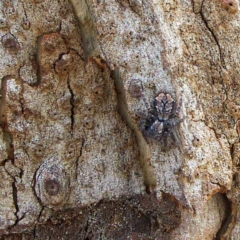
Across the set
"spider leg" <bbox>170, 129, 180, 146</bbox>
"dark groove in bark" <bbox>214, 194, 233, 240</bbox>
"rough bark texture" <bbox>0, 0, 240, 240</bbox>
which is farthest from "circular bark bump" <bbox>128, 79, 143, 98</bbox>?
"dark groove in bark" <bbox>214, 194, 233, 240</bbox>

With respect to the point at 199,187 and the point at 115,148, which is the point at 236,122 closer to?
the point at 199,187

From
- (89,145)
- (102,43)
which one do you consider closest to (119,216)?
(89,145)

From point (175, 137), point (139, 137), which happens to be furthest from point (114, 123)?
point (175, 137)

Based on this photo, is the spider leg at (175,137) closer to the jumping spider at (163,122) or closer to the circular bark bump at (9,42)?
the jumping spider at (163,122)

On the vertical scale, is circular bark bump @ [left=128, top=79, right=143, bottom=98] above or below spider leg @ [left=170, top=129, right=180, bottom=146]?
above

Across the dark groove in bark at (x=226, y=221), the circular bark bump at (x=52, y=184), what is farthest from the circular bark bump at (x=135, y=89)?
the dark groove in bark at (x=226, y=221)

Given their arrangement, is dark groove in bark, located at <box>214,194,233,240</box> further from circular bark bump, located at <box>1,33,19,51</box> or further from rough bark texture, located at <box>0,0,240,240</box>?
circular bark bump, located at <box>1,33,19,51</box>

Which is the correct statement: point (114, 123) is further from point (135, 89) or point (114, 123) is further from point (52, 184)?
point (52, 184)

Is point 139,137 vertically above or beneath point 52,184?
above
